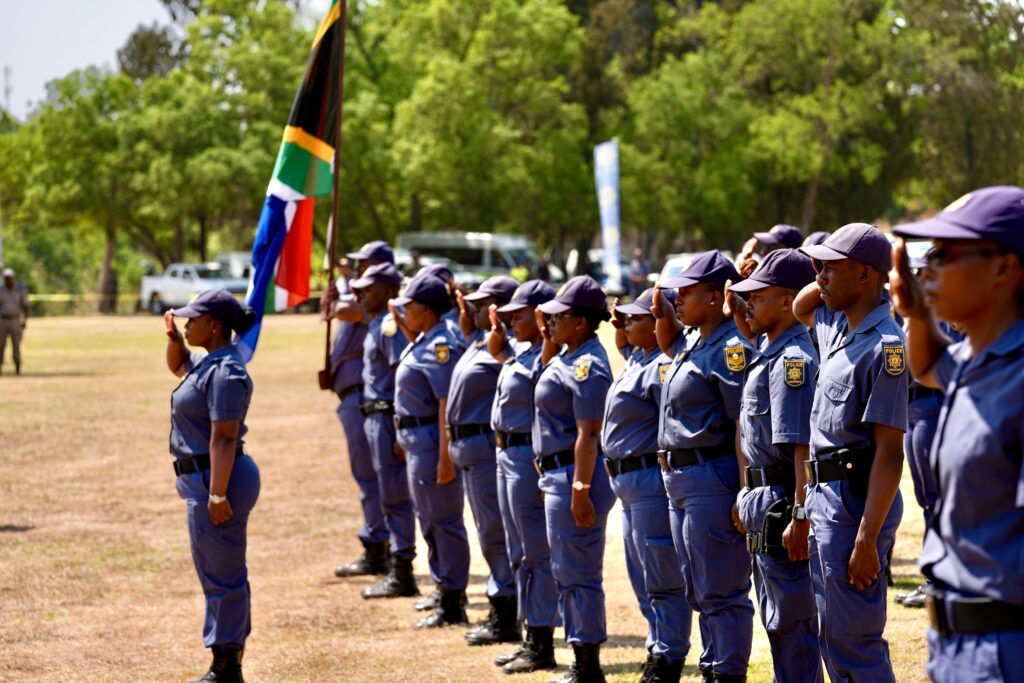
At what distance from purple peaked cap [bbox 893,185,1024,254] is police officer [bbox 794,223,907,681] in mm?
1726

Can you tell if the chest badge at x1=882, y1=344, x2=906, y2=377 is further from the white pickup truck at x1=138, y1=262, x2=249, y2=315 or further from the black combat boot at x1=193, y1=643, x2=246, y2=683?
the white pickup truck at x1=138, y1=262, x2=249, y2=315

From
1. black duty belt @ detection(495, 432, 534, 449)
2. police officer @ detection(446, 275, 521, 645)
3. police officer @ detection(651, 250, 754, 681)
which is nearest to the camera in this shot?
police officer @ detection(651, 250, 754, 681)

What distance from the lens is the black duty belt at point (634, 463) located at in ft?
21.8

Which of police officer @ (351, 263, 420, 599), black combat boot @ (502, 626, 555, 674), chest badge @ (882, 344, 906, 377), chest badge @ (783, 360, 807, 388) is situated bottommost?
black combat boot @ (502, 626, 555, 674)

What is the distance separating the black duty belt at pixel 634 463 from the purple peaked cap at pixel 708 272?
33.0 inches

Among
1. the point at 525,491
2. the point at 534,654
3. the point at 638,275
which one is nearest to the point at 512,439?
the point at 525,491

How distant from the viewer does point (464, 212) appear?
54.9 meters

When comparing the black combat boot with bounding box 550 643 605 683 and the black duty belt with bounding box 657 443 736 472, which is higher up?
the black duty belt with bounding box 657 443 736 472

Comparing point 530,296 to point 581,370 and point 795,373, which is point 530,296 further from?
point 795,373

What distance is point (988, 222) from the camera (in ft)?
10.9

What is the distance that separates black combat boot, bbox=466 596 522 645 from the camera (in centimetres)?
834

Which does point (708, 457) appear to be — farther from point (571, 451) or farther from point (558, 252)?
point (558, 252)

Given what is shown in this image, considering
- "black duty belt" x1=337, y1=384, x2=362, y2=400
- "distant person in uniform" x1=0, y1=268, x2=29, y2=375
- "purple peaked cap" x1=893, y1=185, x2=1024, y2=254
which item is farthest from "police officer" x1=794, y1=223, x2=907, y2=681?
"distant person in uniform" x1=0, y1=268, x2=29, y2=375

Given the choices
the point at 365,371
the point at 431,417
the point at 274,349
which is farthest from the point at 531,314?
the point at 274,349
